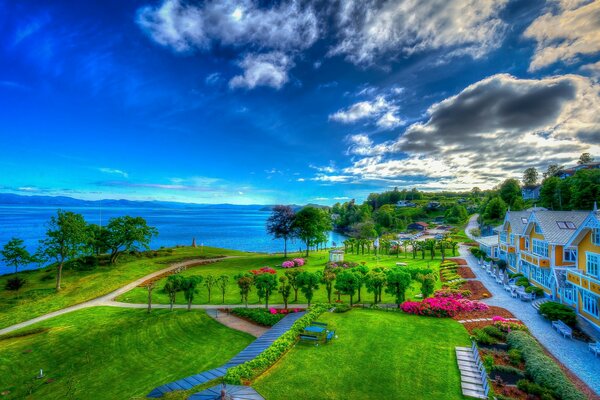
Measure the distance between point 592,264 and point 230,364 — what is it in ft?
86.2

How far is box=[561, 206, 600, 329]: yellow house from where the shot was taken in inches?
798

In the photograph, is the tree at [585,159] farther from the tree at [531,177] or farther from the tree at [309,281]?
the tree at [309,281]

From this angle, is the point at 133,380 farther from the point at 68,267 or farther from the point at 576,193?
the point at 576,193

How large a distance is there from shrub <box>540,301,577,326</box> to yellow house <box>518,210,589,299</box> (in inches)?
193

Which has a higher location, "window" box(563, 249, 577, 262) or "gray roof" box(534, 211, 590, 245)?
"gray roof" box(534, 211, 590, 245)

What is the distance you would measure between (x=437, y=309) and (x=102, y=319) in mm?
28754

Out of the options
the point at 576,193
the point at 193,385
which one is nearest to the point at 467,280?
the point at 193,385

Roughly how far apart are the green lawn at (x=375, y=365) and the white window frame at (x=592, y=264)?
35.3 feet

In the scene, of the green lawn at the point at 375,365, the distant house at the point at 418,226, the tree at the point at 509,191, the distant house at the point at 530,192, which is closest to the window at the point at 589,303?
the green lawn at the point at 375,365

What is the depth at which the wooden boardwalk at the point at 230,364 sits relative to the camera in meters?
12.8

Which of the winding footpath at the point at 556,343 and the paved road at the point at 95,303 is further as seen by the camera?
the paved road at the point at 95,303

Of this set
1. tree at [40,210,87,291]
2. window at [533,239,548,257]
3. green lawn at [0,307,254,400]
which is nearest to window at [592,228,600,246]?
window at [533,239,548,257]

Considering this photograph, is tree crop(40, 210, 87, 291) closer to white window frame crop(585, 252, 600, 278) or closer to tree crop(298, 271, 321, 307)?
tree crop(298, 271, 321, 307)

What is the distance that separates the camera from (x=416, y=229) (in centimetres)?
11375
